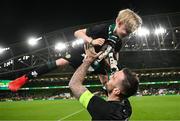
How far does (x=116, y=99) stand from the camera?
3.86 metres

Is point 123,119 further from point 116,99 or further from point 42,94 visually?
point 42,94

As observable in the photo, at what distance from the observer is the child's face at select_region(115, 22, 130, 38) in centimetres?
609

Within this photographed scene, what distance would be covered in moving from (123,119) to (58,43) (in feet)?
128

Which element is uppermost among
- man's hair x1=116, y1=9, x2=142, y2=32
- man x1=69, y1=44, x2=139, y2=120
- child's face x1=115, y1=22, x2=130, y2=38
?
man's hair x1=116, y1=9, x2=142, y2=32

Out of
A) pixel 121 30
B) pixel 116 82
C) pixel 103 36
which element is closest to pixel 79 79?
pixel 116 82

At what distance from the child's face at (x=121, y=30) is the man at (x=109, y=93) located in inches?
90.4

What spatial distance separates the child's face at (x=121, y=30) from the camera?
609cm

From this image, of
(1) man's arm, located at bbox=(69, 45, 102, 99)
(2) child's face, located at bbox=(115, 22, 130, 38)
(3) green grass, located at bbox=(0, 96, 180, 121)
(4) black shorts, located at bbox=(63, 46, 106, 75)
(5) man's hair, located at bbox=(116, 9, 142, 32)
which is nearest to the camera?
(1) man's arm, located at bbox=(69, 45, 102, 99)

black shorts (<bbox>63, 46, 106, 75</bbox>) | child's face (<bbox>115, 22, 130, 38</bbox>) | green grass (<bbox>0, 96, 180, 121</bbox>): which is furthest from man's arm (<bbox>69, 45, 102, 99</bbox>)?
green grass (<bbox>0, 96, 180, 121</bbox>)

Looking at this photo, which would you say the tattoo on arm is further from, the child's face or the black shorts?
the black shorts

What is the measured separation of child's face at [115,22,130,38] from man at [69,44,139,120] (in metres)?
2.30

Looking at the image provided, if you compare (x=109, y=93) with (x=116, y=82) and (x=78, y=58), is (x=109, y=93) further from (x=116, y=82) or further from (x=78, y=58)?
(x=78, y=58)

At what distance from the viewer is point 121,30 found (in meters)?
6.16

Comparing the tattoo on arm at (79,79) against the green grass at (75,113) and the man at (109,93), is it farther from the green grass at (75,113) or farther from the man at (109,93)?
the green grass at (75,113)
